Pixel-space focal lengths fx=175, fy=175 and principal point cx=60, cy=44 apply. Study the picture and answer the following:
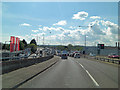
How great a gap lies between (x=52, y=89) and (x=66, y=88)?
2.64ft

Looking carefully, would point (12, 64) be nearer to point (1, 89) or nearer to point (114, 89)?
point (1, 89)

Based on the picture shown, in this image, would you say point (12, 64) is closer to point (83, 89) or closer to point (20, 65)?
point (20, 65)

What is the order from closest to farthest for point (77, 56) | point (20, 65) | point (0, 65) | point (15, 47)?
point (0, 65) → point (20, 65) → point (15, 47) → point (77, 56)

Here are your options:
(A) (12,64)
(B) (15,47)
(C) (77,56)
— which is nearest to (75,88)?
(A) (12,64)

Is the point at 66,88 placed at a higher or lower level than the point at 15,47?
lower

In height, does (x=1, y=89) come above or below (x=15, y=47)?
below

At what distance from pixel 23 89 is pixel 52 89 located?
1480 mm

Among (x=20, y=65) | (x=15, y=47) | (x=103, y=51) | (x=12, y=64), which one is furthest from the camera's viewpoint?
(x=103, y=51)

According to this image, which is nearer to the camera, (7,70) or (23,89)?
(23,89)

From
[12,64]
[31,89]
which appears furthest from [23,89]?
[12,64]

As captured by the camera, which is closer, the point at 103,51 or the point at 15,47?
the point at 15,47

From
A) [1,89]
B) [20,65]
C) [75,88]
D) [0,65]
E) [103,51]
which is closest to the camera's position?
[1,89]

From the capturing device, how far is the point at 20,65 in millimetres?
19812

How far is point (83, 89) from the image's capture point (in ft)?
29.5
